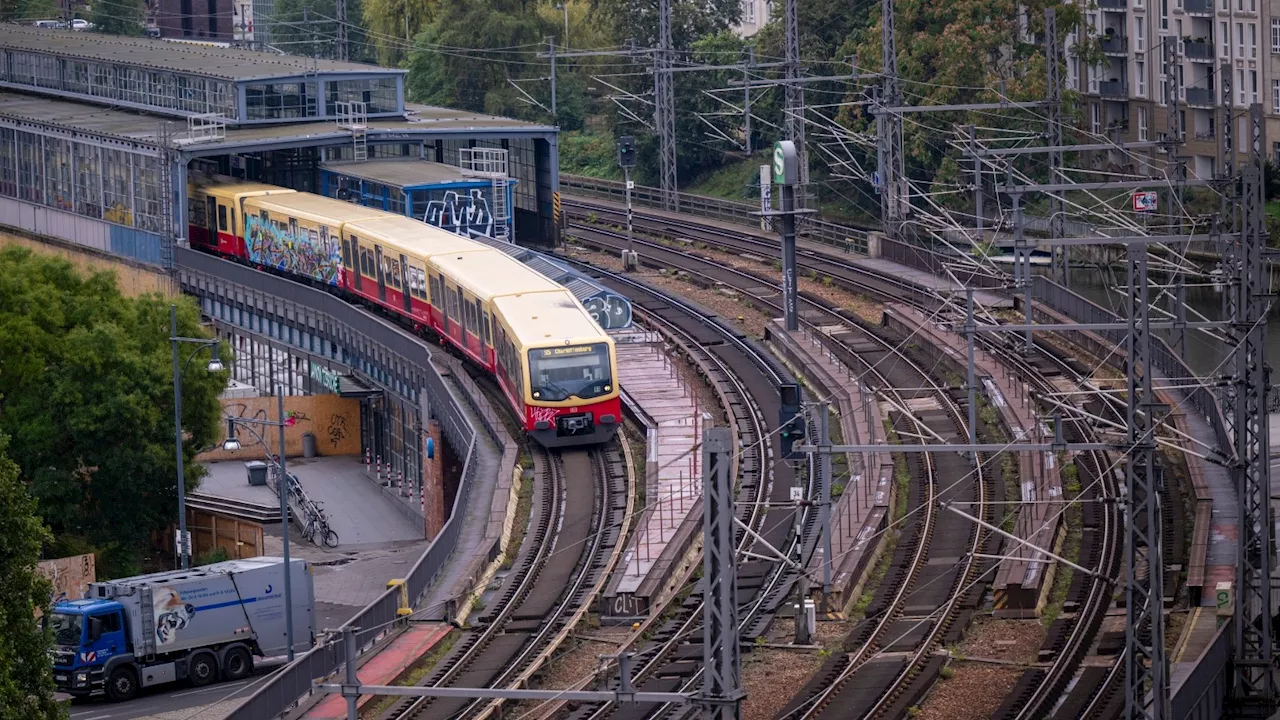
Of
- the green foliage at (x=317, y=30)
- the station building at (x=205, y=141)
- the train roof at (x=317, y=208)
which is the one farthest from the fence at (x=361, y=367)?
the green foliage at (x=317, y=30)

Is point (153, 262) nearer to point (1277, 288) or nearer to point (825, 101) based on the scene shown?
point (825, 101)

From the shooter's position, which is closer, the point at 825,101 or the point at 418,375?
the point at 418,375

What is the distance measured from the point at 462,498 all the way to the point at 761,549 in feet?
19.8

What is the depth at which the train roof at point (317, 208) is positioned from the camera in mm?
59531

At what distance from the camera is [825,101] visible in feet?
268

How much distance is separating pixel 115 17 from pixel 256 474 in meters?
70.8

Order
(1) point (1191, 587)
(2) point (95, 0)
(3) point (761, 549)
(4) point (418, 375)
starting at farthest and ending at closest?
1. (2) point (95, 0)
2. (4) point (418, 375)
3. (3) point (761, 549)
4. (1) point (1191, 587)

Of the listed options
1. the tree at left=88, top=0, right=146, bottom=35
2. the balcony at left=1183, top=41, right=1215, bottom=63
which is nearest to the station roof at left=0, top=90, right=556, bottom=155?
the balcony at left=1183, top=41, right=1215, bottom=63

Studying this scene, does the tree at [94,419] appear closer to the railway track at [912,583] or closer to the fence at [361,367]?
the fence at [361,367]

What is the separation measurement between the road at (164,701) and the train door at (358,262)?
20067mm

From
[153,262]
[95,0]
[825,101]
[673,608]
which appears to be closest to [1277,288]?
[825,101]

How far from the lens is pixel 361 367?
55.6m

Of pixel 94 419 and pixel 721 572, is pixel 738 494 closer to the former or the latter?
pixel 94 419

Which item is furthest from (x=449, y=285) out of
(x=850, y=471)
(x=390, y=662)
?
(x=390, y=662)
